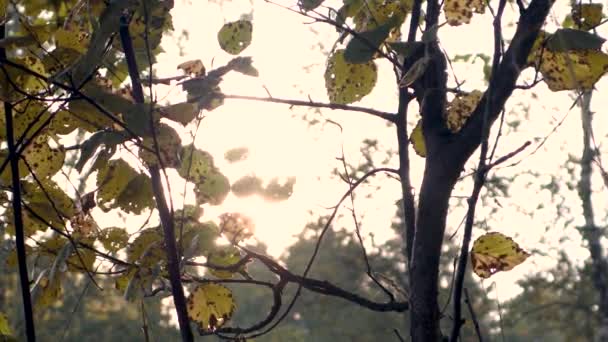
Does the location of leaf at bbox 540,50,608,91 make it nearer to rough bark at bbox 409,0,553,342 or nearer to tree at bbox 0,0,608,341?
tree at bbox 0,0,608,341

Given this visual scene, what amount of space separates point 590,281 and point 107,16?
15201 mm

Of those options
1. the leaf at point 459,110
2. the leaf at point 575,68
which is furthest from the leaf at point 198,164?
the leaf at point 575,68

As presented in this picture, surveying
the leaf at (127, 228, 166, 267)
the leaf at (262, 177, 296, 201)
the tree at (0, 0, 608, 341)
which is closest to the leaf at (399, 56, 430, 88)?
the tree at (0, 0, 608, 341)

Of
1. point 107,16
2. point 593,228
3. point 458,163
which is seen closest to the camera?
point 107,16

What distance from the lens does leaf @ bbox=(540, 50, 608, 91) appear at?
98cm

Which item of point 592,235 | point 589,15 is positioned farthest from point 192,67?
point 592,235

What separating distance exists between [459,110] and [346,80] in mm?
210

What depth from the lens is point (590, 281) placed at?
14758 millimetres

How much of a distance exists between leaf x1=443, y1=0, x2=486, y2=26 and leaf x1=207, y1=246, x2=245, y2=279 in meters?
0.42

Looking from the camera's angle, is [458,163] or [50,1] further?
[458,163]

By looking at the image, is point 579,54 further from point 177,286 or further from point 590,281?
point 590,281

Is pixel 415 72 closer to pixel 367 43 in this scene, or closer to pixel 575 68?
pixel 367 43

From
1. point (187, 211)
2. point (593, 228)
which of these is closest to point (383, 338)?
point (593, 228)

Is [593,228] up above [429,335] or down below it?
above
